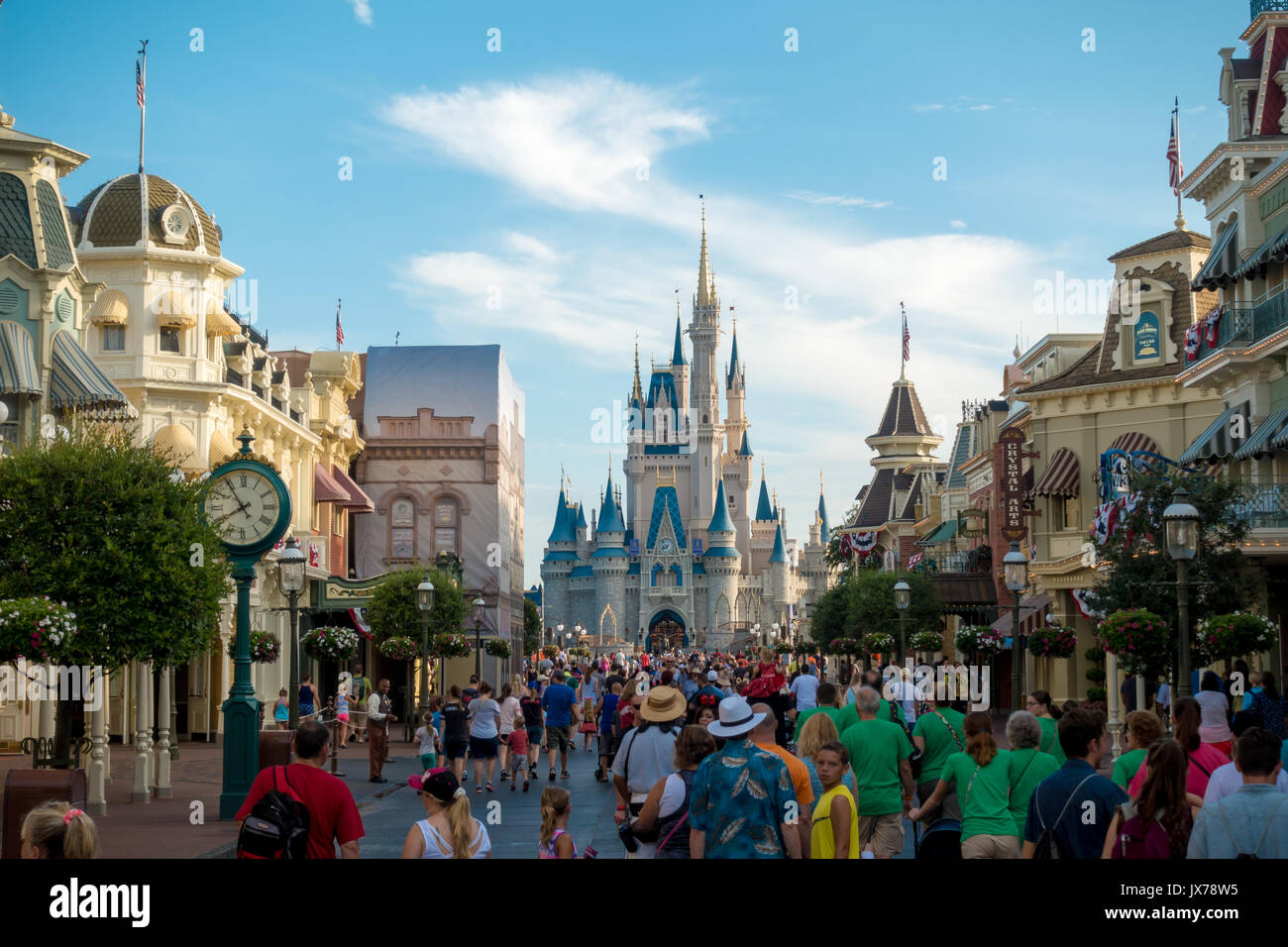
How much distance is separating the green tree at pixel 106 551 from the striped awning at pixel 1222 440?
17484 mm

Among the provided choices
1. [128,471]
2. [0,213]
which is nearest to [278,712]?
[128,471]

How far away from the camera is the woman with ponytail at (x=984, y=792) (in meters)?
9.12

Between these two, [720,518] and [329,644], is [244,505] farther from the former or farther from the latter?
[720,518]

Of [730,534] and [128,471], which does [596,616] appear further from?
[128,471]

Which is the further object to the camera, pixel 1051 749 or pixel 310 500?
pixel 310 500

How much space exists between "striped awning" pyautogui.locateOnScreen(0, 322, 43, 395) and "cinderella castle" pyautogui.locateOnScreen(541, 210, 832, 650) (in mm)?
115366

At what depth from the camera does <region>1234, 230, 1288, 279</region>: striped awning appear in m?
23.9

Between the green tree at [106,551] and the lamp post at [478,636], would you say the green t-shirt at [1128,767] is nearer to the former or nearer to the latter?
the green tree at [106,551]

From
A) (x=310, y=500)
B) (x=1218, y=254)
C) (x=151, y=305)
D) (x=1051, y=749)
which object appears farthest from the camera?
(x=310, y=500)

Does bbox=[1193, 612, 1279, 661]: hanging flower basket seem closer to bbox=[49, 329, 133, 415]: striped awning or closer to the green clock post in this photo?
the green clock post

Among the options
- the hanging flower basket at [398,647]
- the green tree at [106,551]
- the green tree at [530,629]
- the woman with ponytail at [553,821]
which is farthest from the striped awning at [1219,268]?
the green tree at [530,629]
